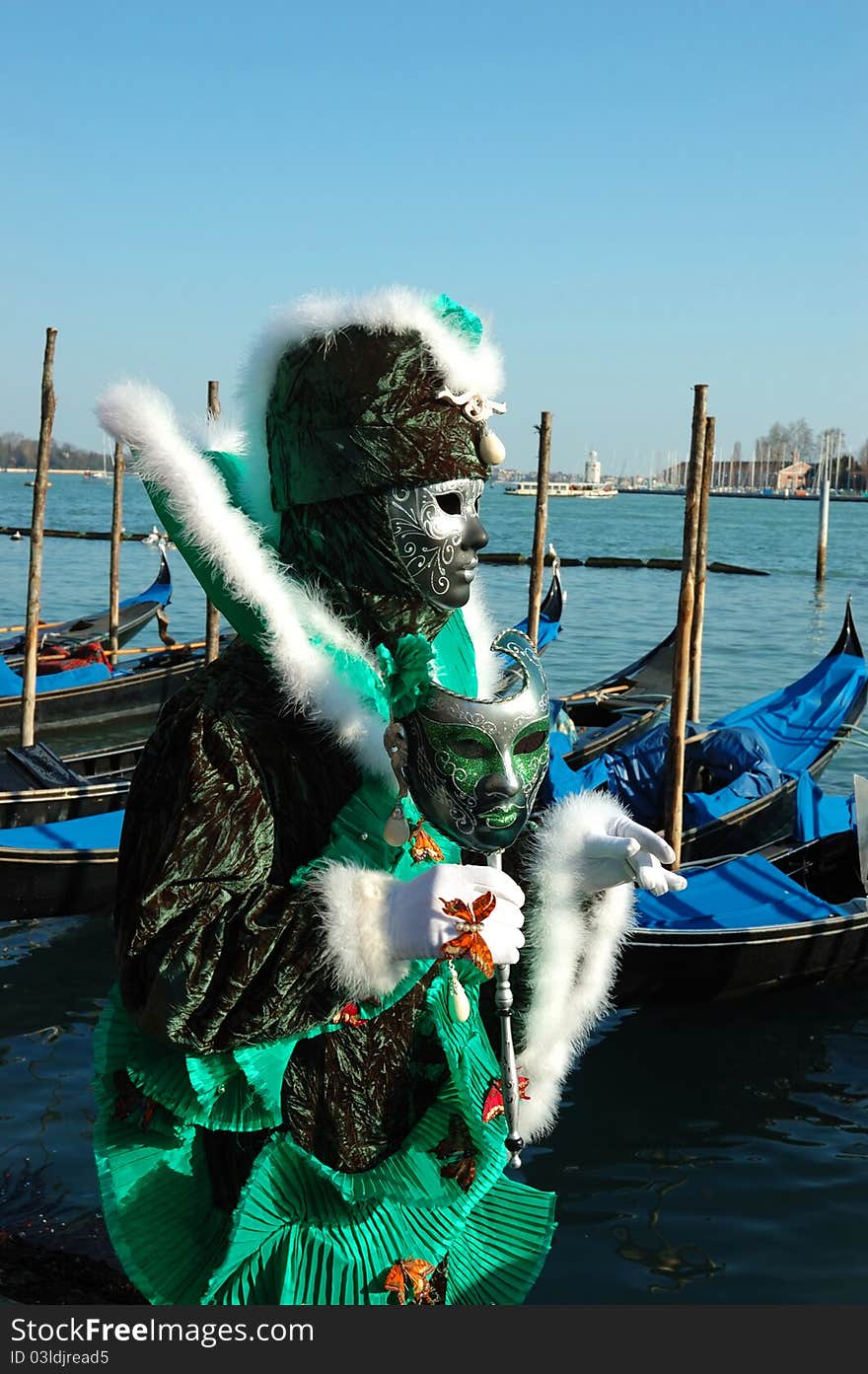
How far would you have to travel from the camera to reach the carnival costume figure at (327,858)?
1.27 meters

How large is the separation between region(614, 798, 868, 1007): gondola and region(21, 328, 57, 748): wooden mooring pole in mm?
5655

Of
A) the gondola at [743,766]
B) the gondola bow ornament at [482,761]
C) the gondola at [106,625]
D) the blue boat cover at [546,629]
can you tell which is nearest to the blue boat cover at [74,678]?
the gondola at [106,625]

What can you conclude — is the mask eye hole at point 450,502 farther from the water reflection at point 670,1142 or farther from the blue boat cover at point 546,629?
the blue boat cover at point 546,629

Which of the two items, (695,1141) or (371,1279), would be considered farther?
(695,1141)

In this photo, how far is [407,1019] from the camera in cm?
150

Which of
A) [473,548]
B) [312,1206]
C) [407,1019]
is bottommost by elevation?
[312,1206]

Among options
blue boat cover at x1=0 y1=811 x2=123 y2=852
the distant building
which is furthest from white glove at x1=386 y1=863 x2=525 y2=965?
the distant building

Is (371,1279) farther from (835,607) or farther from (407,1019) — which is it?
(835,607)

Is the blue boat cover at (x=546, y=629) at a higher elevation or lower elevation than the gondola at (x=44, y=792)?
higher

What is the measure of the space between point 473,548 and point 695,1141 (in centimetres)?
442

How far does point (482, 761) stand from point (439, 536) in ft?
0.94

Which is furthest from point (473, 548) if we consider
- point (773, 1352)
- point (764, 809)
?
point (764, 809)

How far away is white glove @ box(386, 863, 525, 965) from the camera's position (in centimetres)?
124

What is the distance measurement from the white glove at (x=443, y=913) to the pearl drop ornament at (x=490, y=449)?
1.57 ft
